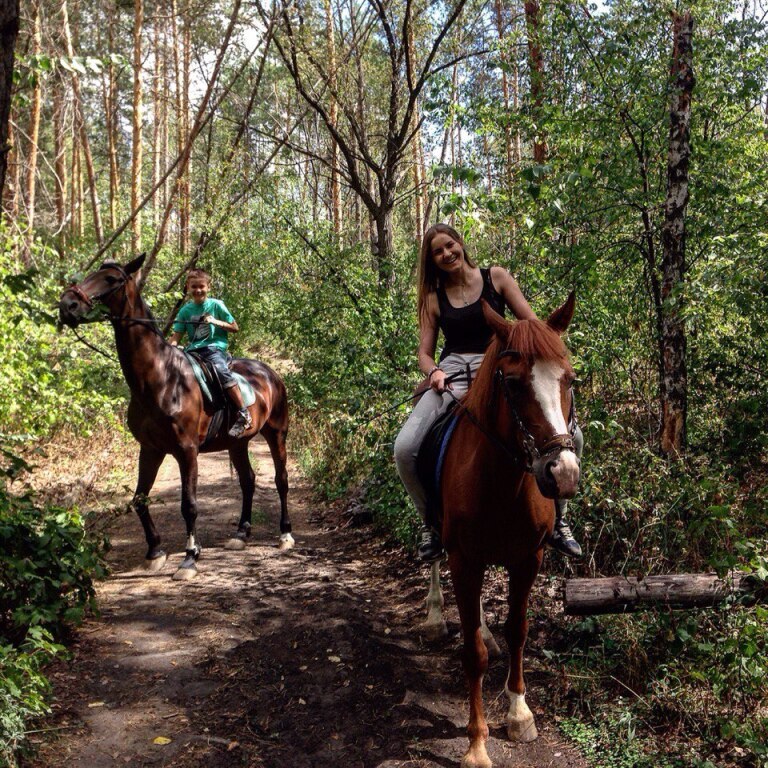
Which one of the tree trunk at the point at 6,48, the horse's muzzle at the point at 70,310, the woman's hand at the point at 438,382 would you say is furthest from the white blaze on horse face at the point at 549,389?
the horse's muzzle at the point at 70,310

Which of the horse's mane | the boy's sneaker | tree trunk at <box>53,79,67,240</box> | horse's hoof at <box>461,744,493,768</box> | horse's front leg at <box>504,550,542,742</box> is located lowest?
horse's hoof at <box>461,744,493,768</box>

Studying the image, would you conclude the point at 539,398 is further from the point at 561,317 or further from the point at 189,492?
the point at 189,492

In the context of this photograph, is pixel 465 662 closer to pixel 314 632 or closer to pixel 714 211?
pixel 314 632

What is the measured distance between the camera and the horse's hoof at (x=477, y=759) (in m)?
3.27

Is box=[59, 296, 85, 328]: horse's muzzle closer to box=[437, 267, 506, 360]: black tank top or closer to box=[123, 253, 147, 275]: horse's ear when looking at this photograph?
box=[123, 253, 147, 275]: horse's ear

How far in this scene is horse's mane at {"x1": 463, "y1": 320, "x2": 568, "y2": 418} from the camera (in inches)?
114

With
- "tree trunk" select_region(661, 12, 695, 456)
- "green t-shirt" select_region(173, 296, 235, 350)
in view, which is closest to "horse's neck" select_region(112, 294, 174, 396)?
"green t-shirt" select_region(173, 296, 235, 350)

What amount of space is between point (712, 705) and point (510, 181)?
4309mm

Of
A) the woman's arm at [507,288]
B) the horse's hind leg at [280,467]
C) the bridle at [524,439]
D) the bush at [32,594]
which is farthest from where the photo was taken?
the horse's hind leg at [280,467]

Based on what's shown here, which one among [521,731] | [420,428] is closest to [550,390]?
[420,428]

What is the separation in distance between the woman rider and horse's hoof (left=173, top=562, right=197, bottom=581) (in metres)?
2.99

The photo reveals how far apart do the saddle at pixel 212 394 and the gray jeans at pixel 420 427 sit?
3.66m

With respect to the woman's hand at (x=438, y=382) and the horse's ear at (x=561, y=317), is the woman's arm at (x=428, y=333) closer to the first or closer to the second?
the woman's hand at (x=438, y=382)

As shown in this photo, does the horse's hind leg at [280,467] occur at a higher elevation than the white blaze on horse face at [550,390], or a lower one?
lower
